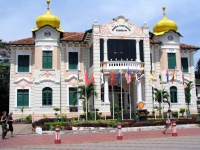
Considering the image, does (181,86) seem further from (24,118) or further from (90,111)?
(24,118)

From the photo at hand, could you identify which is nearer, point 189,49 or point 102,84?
point 102,84

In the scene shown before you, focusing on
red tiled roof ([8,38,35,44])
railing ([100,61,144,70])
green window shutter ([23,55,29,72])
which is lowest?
railing ([100,61,144,70])

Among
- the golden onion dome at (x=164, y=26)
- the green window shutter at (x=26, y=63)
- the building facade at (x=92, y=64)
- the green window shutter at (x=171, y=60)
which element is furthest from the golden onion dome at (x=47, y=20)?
the green window shutter at (x=171, y=60)

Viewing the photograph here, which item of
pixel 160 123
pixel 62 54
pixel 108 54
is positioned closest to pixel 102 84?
pixel 108 54

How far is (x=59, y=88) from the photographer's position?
29688 mm

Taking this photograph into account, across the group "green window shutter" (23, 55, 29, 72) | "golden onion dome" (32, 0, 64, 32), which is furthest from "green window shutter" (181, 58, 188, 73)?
"green window shutter" (23, 55, 29, 72)

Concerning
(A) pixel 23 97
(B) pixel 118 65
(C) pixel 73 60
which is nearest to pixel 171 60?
(B) pixel 118 65

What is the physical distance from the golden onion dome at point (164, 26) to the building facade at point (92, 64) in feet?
0.37

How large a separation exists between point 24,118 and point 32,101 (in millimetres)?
1940

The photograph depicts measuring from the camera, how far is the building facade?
28.3 meters

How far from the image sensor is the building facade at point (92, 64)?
28.3 m

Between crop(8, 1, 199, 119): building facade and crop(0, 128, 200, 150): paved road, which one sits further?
crop(8, 1, 199, 119): building facade

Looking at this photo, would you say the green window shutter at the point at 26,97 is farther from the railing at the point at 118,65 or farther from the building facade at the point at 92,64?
the railing at the point at 118,65

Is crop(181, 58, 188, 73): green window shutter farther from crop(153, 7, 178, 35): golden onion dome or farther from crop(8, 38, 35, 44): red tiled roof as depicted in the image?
crop(8, 38, 35, 44): red tiled roof
